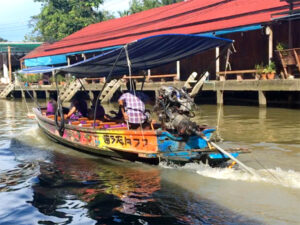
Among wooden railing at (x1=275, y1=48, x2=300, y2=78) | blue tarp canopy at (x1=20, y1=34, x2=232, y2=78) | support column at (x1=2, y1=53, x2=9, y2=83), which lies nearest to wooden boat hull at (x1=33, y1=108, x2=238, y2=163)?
blue tarp canopy at (x1=20, y1=34, x2=232, y2=78)

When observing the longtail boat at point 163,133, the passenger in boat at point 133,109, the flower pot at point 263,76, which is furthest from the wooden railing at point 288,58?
the passenger in boat at point 133,109

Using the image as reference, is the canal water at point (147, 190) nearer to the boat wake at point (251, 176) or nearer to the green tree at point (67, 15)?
the boat wake at point (251, 176)

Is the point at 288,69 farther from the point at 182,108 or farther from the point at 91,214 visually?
the point at 91,214

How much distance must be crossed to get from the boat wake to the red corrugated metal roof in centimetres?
980

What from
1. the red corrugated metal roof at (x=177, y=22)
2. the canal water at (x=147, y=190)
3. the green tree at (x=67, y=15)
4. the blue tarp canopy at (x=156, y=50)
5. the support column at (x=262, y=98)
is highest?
→ the green tree at (x=67, y=15)

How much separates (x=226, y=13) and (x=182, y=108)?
12.8m

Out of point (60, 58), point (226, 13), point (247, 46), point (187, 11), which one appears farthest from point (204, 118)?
point (60, 58)

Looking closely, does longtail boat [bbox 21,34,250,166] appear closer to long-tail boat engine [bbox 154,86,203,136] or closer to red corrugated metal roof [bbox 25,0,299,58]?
long-tail boat engine [bbox 154,86,203,136]

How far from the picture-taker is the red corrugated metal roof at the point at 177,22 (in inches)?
632

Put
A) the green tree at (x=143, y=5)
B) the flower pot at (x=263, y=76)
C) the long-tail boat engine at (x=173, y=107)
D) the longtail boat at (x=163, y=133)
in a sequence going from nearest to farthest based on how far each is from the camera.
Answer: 1. the longtail boat at (x=163, y=133)
2. the long-tail boat engine at (x=173, y=107)
3. the flower pot at (x=263, y=76)
4. the green tree at (x=143, y=5)

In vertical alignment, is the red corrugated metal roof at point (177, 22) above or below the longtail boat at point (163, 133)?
above

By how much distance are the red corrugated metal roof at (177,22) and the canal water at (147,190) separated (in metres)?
8.99

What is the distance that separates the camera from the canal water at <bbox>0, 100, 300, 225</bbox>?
15.1ft

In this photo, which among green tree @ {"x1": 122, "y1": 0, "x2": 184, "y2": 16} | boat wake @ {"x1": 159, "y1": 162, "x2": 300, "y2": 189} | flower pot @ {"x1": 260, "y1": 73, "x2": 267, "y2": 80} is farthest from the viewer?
green tree @ {"x1": 122, "y1": 0, "x2": 184, "y2": 16}
